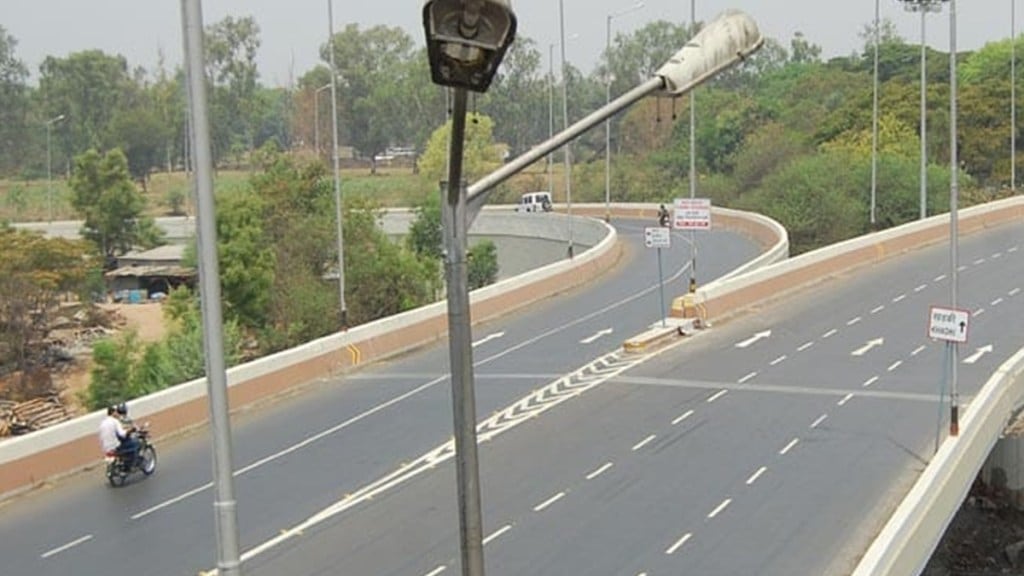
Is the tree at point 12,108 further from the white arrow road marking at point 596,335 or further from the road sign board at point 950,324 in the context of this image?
the road sign board at point 950,324

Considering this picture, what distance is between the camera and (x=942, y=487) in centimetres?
1938

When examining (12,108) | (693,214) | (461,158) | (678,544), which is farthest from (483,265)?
(12,108)

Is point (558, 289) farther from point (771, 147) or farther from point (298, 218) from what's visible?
point (771, 147)

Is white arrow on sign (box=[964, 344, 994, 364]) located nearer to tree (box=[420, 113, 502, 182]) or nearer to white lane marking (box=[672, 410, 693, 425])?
white lane marking (box=[672, 410, 693, 425])

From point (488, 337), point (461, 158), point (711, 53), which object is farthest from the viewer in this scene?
point (488, 337)

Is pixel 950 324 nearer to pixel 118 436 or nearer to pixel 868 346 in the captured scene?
pixel 868 346

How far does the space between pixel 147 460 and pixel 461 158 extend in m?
15.7

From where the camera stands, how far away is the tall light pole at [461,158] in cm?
602

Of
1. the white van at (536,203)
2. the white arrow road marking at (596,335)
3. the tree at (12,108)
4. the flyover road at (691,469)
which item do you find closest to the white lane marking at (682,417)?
the flyover road at (691,469)

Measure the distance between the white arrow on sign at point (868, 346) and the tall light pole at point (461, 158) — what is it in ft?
79.7

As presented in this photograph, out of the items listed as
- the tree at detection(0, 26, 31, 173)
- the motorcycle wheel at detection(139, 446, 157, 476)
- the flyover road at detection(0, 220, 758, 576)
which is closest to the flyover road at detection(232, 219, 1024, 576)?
the flyover road at detection(0, 220, 758, 576)

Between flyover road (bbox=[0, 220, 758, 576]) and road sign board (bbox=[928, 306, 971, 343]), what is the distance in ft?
22.9

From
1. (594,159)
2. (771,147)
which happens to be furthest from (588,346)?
(594,159)

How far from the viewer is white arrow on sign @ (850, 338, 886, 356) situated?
100 feet
